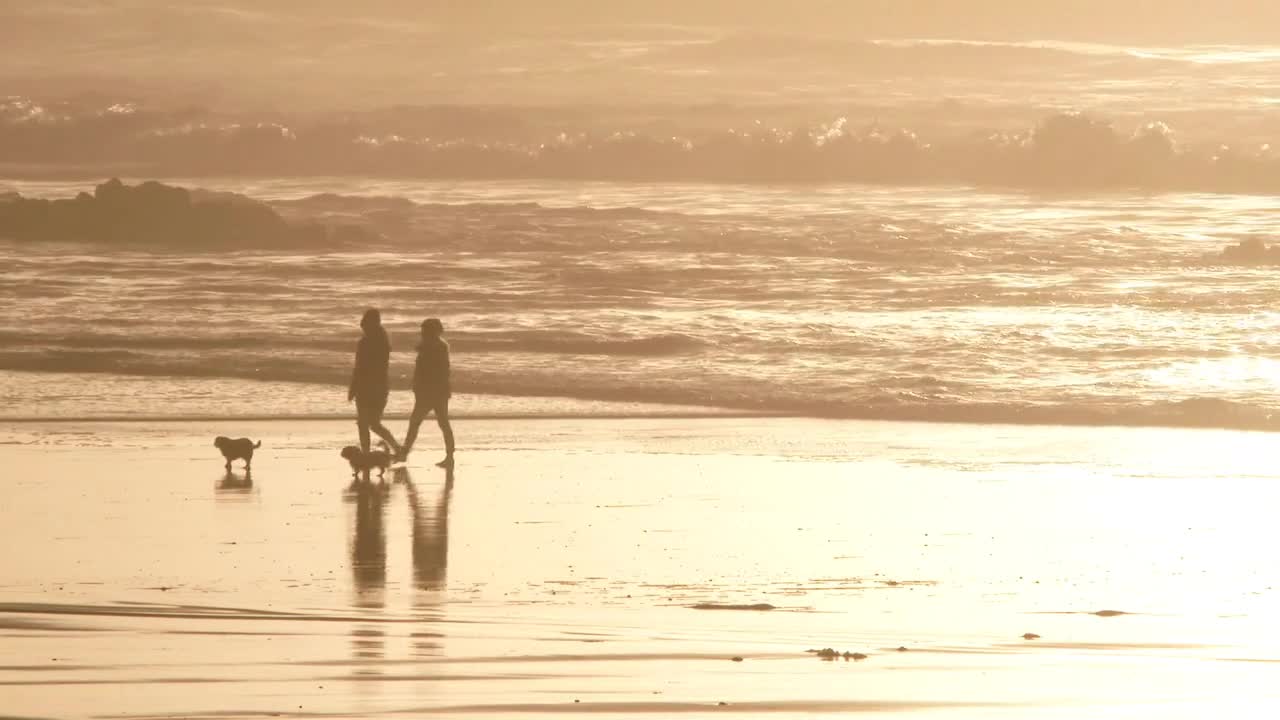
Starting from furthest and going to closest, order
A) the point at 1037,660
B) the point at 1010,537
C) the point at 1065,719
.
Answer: the point at 1010,537, the point at 1037,660, the point at 1065,719

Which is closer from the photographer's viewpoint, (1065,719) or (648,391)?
(1065,719)

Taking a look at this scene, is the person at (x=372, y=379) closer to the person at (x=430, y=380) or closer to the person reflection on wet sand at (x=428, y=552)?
the person at (x=430, y=380)

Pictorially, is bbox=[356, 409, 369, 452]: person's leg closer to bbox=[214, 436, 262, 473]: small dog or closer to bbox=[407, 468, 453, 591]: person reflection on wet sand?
bbox=[407, 468, 453, 591]: person reflection on wet sand

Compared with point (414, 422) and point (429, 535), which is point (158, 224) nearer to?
point (414, 422)

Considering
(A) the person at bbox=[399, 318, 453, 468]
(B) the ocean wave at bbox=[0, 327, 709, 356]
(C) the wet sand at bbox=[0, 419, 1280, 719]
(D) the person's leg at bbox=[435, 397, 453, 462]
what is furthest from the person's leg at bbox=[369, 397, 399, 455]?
(B) the ocean wave at bbox=[0, 327, 709, 356]

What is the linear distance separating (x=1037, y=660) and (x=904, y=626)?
1144 mm

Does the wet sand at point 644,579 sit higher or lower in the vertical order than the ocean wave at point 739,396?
higher

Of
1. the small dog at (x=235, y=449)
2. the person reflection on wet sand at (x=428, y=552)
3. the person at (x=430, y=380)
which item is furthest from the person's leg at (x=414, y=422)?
the small dog at (x=235, y=449)

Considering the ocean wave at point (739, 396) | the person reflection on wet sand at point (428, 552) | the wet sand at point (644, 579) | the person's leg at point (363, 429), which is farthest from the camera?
the ocean wave at point (739, 396)

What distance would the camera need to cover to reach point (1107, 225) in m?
57.6

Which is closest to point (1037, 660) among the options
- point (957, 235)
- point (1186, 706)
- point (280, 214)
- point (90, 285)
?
point (1186, 706)

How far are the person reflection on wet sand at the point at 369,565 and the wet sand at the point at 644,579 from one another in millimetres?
45

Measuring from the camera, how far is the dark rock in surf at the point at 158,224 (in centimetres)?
5897

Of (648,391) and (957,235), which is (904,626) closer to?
(648,391)
